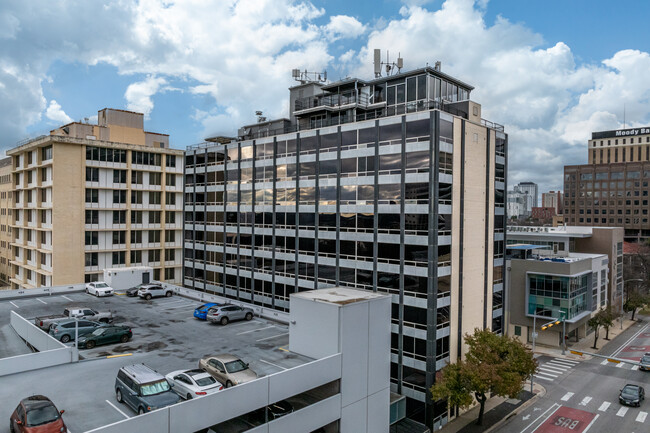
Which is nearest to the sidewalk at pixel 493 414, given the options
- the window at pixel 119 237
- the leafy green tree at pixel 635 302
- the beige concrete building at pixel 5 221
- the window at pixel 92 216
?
the leafy green tree at pixel 635 302

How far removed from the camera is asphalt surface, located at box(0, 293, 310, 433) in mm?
21719

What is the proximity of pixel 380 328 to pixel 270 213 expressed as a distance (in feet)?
88.4

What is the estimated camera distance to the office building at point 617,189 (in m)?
145

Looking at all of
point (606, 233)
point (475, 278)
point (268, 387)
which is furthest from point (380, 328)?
point (606, 233)

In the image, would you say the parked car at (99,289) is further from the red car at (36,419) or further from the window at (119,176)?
the red car at (36,419)

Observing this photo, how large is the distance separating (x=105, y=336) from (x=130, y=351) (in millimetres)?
2592

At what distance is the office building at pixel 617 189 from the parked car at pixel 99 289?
152405mm

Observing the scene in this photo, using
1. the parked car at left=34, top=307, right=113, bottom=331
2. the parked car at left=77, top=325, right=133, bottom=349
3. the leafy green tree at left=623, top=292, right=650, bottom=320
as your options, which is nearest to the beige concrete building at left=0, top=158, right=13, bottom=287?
the parked car at left=34, top=307, right=113, bottom=331

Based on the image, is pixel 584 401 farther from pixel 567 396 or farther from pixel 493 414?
pixel 493 414

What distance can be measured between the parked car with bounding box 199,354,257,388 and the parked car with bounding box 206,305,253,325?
42.8 ft

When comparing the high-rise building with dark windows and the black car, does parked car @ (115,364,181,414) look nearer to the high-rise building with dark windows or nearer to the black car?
the high-rise building with dark windows

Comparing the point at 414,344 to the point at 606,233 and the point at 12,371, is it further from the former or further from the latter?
the point at 606,233

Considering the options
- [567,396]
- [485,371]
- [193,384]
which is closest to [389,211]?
[485,371]

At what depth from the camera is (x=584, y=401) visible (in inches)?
1834
